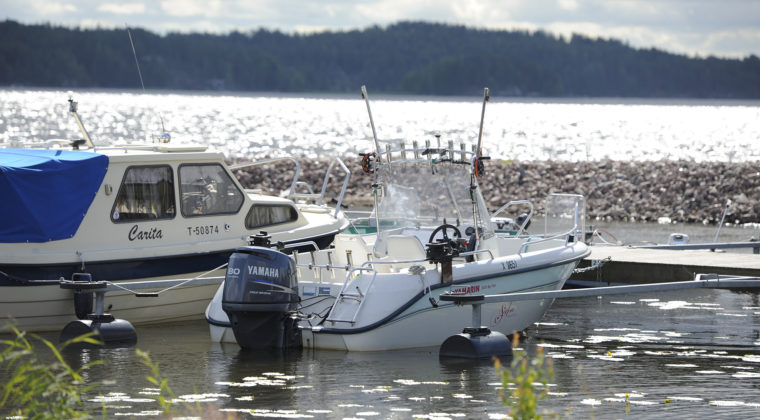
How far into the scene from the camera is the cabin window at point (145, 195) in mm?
14070

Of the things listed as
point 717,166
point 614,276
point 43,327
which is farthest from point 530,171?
point 43,327

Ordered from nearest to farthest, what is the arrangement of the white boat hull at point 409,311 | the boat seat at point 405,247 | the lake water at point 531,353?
the lake water at point 531,353 → the white boat hull at point 409,311 → the boat seat at point 405,247

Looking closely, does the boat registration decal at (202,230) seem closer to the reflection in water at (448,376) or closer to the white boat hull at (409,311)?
the reflection in water at (448,376)

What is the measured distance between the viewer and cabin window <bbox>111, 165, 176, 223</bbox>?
1407 centimetres

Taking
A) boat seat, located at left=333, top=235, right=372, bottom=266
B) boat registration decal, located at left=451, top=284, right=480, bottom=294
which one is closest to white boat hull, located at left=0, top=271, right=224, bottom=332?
boat seat, located at left=333, top=235, right=372, bottom=266

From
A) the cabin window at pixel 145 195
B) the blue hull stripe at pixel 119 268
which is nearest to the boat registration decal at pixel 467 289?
the blue hull stripe at pixel 119 268

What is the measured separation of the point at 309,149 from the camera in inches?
3059

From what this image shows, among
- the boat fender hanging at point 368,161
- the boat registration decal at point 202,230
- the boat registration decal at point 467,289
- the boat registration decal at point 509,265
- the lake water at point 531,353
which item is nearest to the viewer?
the lake water at point 531,353

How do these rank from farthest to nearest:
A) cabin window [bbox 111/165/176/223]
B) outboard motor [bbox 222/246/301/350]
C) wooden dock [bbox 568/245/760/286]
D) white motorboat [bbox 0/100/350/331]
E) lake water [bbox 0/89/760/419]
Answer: wooden dock [bbox 568/245/760/286], cabin window [bbox 111/165/176/223], white motorboat [bbox 0/100/350/331], outboard motor [bbox 222/246/301/350], lake water [bbox 0/89/760/419]

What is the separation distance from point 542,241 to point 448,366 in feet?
11.2

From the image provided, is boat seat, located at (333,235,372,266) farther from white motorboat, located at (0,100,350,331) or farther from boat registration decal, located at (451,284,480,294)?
boat registration decal, located at (451,284,480,294)

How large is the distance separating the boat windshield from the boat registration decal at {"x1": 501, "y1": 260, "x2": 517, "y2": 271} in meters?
0.68

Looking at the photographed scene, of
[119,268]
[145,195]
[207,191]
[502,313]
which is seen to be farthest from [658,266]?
[119,268]

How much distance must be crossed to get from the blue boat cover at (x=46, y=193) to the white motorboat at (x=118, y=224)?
1 centimetres
